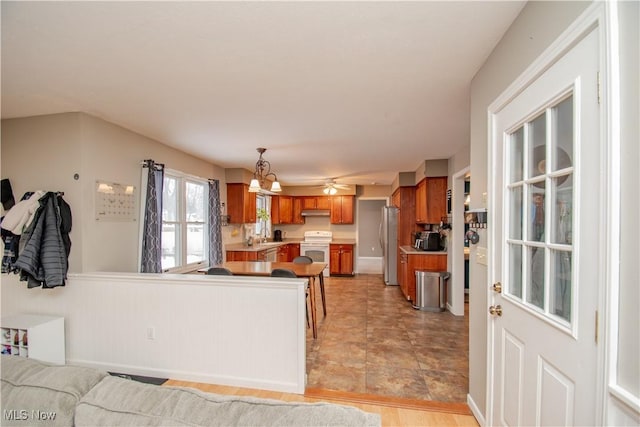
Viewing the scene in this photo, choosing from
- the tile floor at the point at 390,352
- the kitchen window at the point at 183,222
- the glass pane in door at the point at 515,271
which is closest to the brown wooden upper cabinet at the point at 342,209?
the tile floor at the point at 390,352

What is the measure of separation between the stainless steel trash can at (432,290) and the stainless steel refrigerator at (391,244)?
1.67m

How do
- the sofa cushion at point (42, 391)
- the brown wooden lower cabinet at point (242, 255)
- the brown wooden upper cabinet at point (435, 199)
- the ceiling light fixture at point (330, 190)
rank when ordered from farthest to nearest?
the ceiling light fixture at point (330, 190)
the brown wooden lower cabinet at point (242, 255)
the brown wooden upper cabinet at point (435, 199)
the sofa cushion at point (42, 391)

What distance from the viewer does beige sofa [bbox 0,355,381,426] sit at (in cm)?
75

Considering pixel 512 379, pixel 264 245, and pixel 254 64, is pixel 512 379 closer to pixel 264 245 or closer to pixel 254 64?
pixel 254 64

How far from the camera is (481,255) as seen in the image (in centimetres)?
186

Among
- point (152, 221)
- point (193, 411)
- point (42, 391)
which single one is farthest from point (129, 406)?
point (152, 221)

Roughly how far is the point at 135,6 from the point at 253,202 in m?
4.63

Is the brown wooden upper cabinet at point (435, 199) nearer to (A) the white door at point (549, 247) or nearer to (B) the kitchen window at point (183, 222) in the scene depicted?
(A) the white door at point (549, 247)

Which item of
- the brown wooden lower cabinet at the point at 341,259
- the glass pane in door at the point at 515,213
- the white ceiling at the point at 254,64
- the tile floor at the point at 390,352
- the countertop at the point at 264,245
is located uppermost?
the white ceiling at the point at 254,64

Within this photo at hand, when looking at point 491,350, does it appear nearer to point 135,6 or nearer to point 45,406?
point 45,406

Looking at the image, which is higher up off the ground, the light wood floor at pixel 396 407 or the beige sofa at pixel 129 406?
the beige sofa at pixel 129 406

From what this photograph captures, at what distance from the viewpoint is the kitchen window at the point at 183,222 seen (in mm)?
4031

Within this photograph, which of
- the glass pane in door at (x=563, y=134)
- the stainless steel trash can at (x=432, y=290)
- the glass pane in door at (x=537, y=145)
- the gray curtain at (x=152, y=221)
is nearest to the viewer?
the glass pane in door at (x=563, y=134)

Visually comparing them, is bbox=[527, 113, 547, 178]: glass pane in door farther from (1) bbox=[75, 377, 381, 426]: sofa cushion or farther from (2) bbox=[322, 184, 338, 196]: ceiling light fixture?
(2) bbox=[322, 184, 338, 196]: ceiling light fixture
